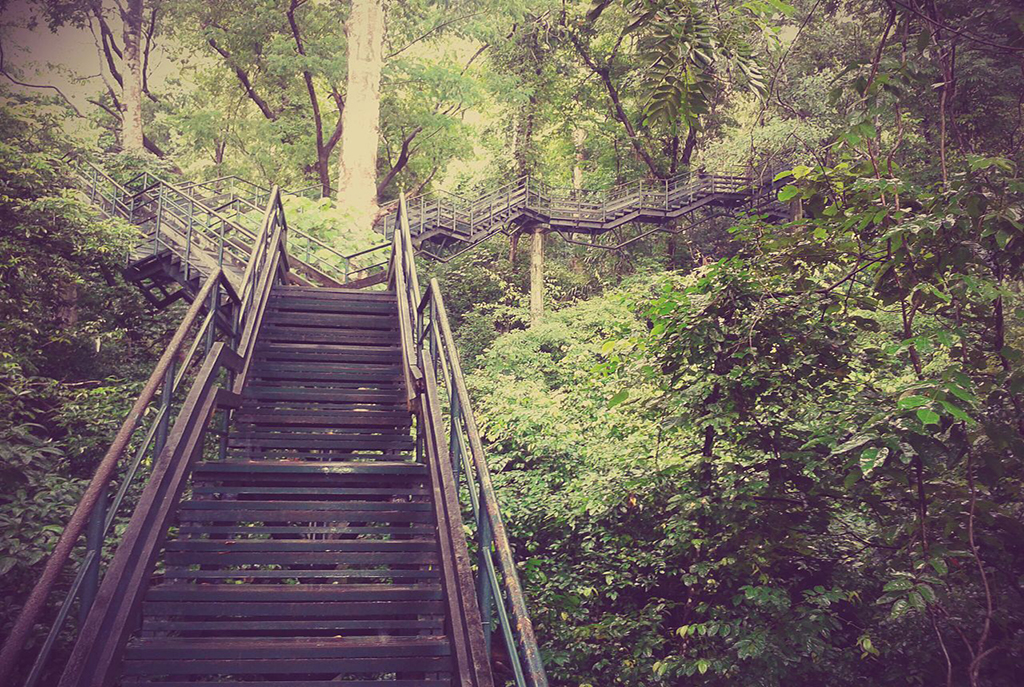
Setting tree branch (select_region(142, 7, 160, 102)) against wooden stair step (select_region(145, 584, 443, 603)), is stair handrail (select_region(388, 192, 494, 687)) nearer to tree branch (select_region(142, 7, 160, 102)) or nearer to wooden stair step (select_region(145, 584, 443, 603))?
wooden stair step (select_region(145, 584, 443, 603))


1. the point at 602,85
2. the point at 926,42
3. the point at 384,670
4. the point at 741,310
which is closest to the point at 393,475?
the point at 384,670

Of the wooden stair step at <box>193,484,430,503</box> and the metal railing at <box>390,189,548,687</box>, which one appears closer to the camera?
the metal railing at <box>390,189,548,687</box>

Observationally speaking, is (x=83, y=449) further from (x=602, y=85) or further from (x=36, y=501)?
(x=602, y=85)

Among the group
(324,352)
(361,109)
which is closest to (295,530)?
(324,352)

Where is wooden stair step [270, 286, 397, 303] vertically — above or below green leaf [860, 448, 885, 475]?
above

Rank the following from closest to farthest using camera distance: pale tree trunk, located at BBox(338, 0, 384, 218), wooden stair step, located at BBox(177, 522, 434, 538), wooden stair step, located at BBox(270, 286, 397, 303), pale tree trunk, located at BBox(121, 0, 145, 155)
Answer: wooden stair step, located at BBox(177, 522, 434, 538)
wooden stair step, located at BBox(270, 286, 397, 303)
pale tree trunk, located at BBox(338, 0, 384, 218)
pale tree trunk, located at BBox(121, 0, 145, 155)

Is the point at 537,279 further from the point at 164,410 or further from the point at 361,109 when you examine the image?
the point at 164,410

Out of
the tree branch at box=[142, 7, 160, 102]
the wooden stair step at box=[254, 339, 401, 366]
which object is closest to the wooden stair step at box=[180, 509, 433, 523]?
the wooden stair step at box=[254, 339, 401, 366]

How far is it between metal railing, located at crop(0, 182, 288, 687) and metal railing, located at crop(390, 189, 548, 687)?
1.35 m

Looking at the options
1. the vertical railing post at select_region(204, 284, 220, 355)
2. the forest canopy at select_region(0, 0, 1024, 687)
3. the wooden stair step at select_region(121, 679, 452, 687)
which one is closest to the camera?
the wooden stair step at select_region(121, 679, 452, 687)

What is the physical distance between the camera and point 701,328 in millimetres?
4820

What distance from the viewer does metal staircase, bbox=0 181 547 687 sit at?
116 inches

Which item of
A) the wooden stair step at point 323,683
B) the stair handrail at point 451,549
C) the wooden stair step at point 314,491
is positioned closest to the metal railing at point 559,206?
the stair handrail at point 451,549

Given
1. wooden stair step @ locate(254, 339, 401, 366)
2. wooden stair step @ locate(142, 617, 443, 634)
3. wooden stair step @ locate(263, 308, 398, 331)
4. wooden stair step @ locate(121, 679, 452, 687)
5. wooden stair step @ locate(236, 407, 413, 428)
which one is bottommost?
wooden stair step @ locate(121, 679, 452, 687)
